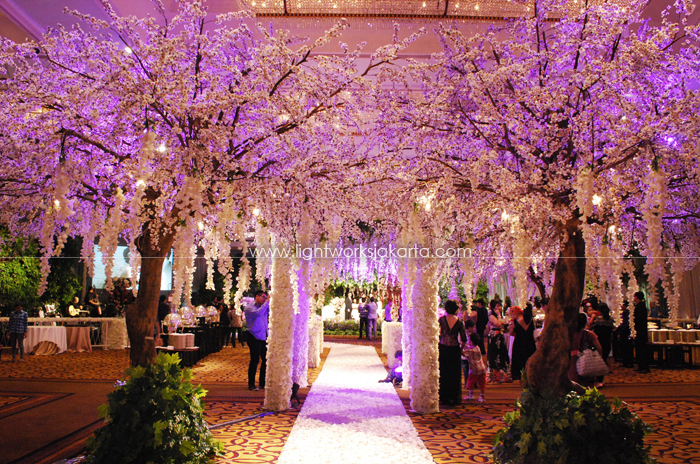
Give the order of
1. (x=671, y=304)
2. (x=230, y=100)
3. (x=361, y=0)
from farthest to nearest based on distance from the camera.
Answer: (x=361, y=0), (x=671, y=304), (x=230, y=100)

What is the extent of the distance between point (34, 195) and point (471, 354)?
18.8 feet

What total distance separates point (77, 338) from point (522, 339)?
11.5 m

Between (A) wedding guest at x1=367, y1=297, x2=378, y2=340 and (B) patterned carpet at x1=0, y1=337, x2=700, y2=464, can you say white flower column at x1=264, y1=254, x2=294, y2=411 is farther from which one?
(A) wedding guest at x1=367, y1=297, x2=378, y2=340

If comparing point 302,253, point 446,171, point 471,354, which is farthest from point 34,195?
point 471,354

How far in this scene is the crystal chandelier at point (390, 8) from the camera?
16.7 feet

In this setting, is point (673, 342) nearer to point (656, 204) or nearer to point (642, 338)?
point (642, 338)

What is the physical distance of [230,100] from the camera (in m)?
3.59

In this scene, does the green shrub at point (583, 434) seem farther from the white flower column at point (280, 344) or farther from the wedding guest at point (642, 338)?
the wedding guest at point (642, 338)

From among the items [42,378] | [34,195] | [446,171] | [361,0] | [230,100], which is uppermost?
[361,0]

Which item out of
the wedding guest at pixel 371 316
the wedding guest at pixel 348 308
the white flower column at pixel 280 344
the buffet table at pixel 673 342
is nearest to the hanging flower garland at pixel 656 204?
the white flower column at pixel 280 344

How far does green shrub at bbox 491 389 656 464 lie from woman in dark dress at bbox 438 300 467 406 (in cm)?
300

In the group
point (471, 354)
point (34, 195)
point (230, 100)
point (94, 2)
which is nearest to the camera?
point (230, 100)

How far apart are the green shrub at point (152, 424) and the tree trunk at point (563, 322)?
112 inches

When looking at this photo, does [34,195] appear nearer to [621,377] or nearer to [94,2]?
[94,2]
